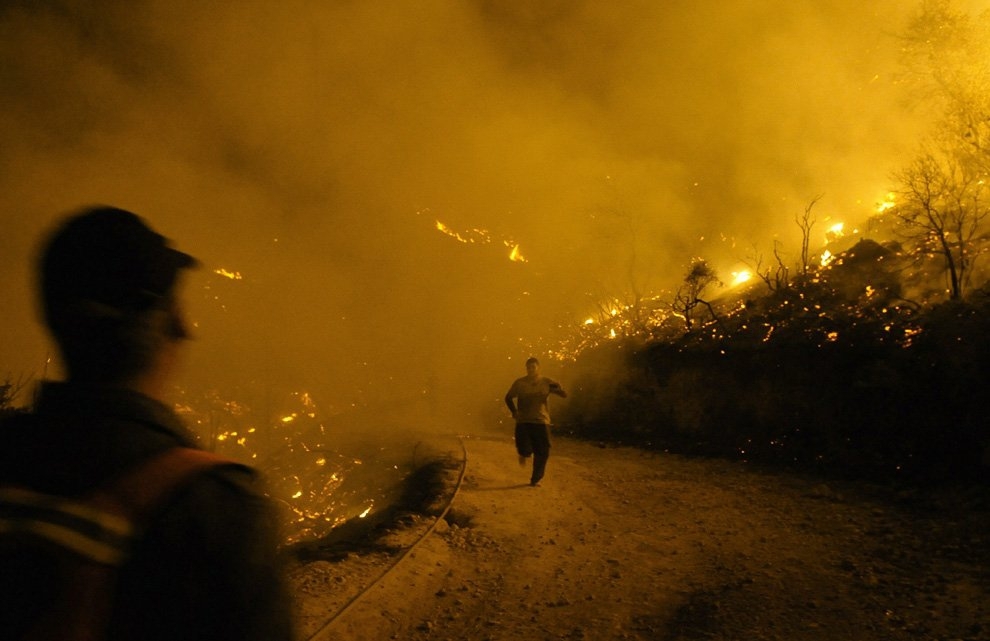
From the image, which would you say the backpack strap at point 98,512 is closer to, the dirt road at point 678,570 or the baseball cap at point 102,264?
the baseball cap at point 102,264

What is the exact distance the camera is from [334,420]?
2033cm

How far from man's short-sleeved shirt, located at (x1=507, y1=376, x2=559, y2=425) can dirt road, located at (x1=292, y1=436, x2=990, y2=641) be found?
40.5 inches

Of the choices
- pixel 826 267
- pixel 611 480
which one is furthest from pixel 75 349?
pixel 826 267

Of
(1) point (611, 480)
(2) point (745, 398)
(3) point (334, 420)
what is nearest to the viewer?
(1) point (611, 480)

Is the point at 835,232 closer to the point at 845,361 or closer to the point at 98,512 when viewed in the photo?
the point at 845,361

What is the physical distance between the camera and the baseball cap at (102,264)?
1.06 m

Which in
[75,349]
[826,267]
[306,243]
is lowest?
[75,349]

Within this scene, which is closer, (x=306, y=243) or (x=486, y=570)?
(x=486, y=570)

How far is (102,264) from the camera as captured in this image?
106 centimetres

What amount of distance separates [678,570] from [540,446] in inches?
114

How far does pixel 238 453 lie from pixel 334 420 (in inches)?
305

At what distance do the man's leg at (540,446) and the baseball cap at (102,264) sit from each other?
690cm

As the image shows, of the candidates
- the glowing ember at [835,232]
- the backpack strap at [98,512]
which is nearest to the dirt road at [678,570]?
the backpack strap at [98,512]

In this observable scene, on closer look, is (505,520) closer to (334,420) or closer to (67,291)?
(67,291)
